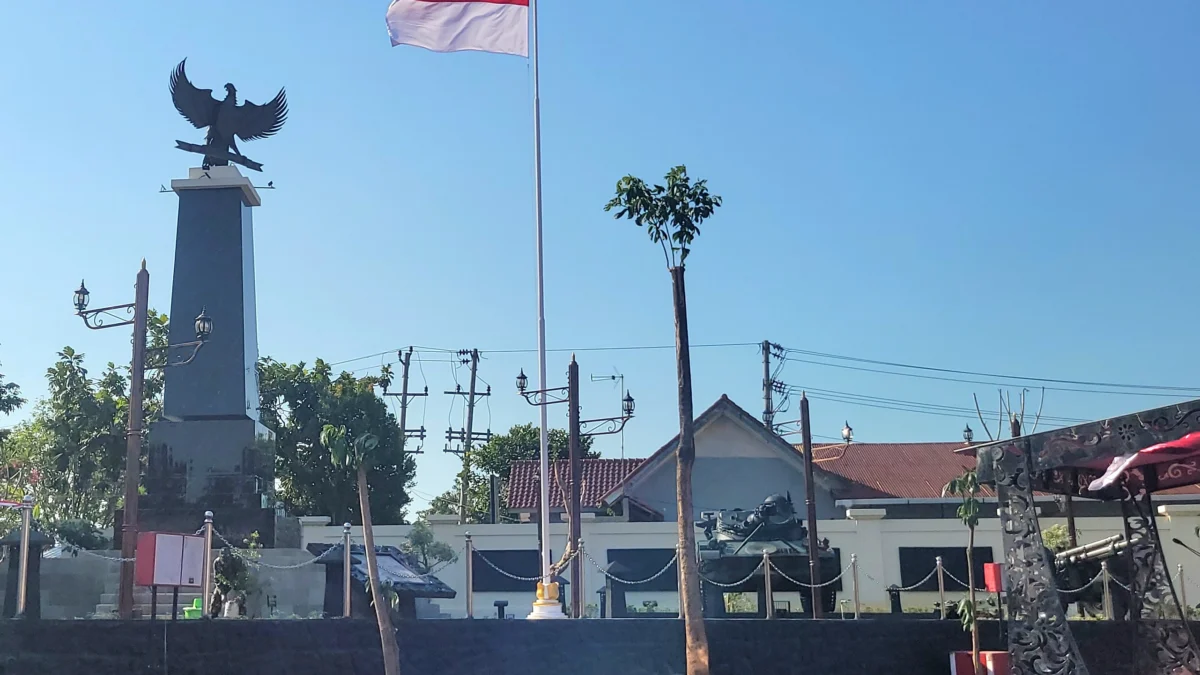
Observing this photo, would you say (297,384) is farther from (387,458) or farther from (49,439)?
(49,439)

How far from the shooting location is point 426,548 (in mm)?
28203

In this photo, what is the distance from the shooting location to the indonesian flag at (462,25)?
16.9m

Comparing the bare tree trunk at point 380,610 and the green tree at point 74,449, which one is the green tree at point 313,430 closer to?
the green tree at point 74,449

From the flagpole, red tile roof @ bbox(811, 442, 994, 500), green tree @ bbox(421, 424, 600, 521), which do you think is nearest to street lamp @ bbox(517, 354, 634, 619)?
the flagpole

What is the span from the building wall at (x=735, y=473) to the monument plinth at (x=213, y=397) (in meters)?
15.0

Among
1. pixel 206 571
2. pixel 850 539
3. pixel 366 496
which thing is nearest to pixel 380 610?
pixel 366 496

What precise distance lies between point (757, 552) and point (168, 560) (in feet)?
41.4

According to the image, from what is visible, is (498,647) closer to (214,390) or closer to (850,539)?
(214,390)

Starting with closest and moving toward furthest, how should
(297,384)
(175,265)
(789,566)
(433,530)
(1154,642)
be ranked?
(1154,642)
(175,265)
(789,566)
(433,530)
(297,384)

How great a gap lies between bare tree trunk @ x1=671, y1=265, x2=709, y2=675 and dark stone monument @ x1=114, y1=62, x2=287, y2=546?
31.1ft

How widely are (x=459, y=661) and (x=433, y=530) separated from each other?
594 inches

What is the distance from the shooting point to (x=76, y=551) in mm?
19516

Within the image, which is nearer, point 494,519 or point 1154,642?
point 1154,642

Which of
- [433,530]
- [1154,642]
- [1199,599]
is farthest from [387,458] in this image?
[1154,642]
